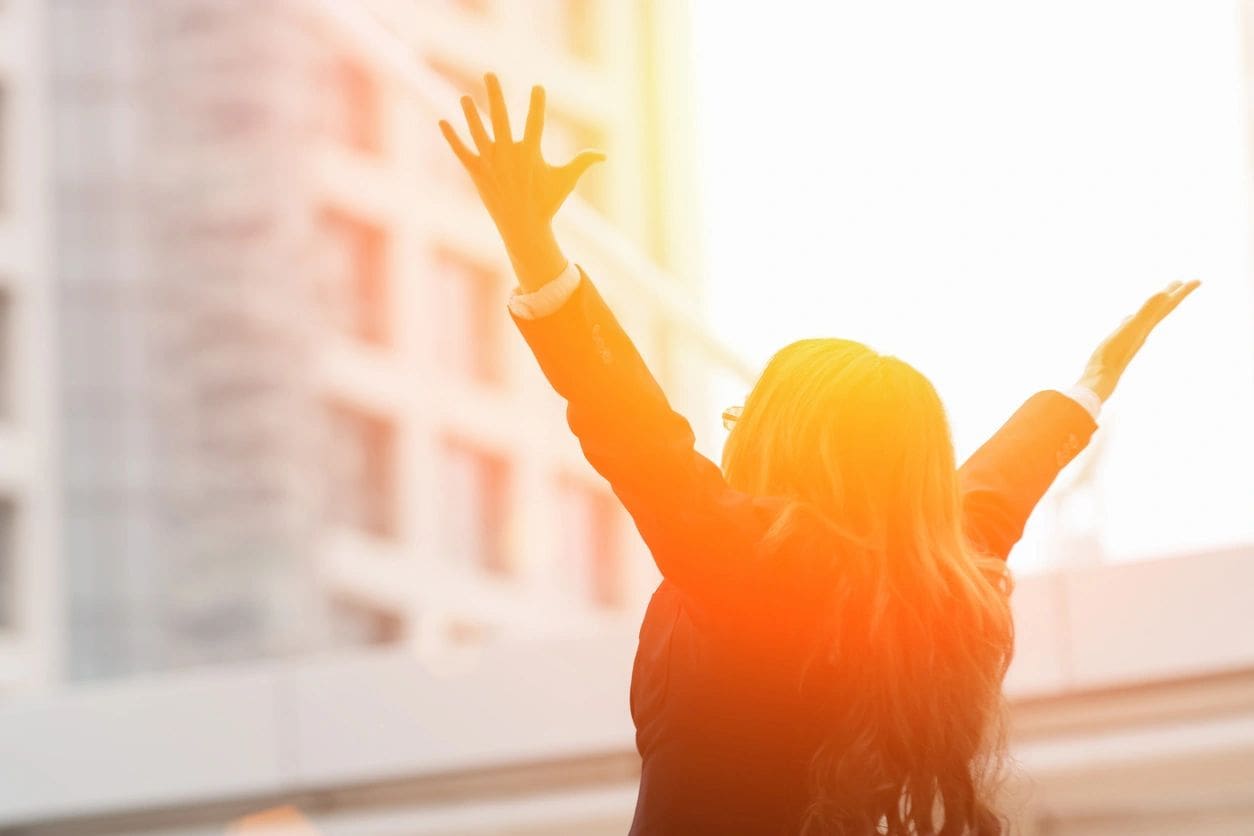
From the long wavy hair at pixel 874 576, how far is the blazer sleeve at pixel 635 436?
118mm

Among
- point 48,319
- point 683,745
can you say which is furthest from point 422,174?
point 683,745

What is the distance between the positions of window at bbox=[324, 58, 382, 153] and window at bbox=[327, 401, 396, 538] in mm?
4851

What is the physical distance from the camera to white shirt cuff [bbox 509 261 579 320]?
7.42ft

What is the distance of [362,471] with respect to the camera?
3466 cm

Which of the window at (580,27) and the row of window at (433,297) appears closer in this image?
the row of window at (433,297)

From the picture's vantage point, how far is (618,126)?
144 feet

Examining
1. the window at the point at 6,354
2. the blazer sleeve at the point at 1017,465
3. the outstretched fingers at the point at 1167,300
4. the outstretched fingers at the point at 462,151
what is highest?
the window at the point at 6,354

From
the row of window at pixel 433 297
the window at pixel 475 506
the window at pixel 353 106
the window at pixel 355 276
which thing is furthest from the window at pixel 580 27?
the window at pixel 475 506

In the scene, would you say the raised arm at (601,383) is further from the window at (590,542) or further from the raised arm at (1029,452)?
the window at (590,542)

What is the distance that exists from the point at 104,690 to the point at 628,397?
478cm

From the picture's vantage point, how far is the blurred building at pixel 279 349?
32375mm

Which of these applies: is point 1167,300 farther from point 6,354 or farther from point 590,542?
point 590,542

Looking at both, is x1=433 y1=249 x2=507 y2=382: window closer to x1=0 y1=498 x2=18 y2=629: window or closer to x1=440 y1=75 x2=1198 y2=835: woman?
x1=0 y1=498 x2=18 y2=629: window

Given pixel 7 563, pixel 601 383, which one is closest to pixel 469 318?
pixel 7 563
